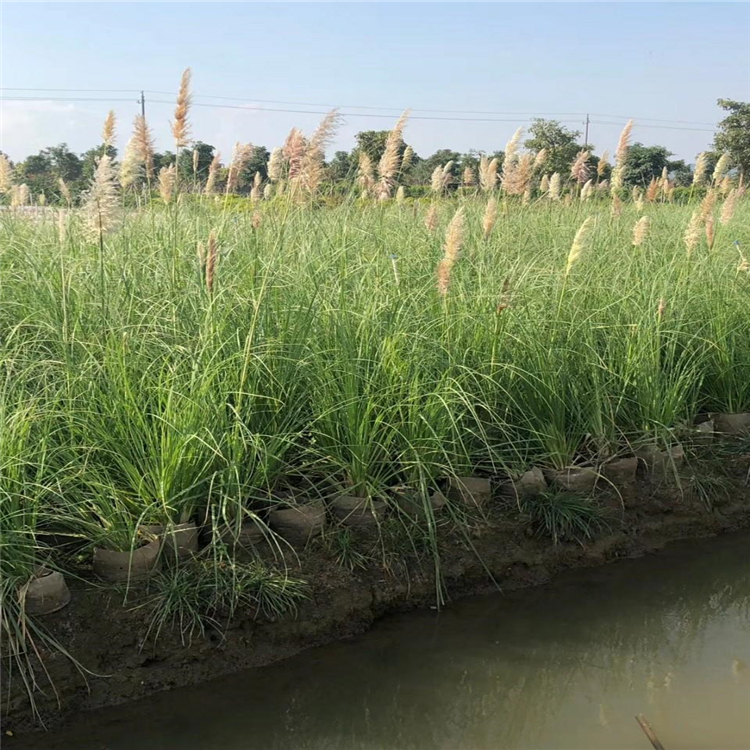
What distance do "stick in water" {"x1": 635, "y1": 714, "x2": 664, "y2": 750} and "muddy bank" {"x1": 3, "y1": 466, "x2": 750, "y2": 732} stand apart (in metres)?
0.77

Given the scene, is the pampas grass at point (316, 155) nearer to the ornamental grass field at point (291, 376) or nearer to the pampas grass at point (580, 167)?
the ornamental grass field at point (291, 376)

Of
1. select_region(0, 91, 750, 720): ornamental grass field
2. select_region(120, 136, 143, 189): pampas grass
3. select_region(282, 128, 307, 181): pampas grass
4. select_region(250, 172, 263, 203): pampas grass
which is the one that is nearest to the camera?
select_region(0, 91, 750, 720): ornamental grass field

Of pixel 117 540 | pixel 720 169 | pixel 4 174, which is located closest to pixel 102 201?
pixel 117 540

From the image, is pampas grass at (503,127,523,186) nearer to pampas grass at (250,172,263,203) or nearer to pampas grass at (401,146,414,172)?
pampas grass at (401,146,414,172)

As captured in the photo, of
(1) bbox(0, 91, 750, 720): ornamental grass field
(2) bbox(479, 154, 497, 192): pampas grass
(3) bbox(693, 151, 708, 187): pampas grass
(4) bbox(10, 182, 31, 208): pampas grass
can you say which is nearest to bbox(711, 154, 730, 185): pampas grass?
(3) bbox(693, 151, 708, 187): pampas grass

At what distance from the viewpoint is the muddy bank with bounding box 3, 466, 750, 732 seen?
7.31 ft

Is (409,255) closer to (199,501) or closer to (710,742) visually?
(199,501)

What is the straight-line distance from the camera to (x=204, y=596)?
7.95 feet

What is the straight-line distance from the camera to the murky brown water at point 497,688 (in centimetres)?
212

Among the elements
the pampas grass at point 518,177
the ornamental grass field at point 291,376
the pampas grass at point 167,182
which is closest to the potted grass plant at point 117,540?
the ornamental grass field at point 291,376

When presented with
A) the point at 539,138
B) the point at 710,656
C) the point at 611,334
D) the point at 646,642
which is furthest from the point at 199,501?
the point at 539,138

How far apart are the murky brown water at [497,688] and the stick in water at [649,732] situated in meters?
0.02

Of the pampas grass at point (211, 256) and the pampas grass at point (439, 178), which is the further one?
the pampas grass at point (439, 178)

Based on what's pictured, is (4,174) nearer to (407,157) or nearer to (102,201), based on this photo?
(102,201)
